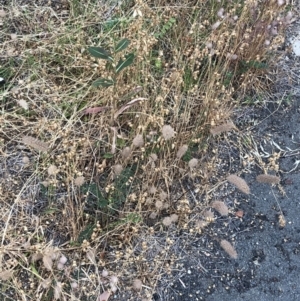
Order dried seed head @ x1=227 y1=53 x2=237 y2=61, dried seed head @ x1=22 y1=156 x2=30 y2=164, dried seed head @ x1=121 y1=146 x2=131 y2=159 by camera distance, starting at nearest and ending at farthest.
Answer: dried seed head @ x1=121 y1=146 x2=131 y2=159
dried seed head @ x1=22 y1=156 x2=30 y2=164
dried seed head @ x1=227 y1=53 x2=237 y2=61

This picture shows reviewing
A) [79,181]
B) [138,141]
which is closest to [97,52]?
[138,141]

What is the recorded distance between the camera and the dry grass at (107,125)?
1873mm

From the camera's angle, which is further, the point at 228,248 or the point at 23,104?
the point at 23,104

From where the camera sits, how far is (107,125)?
6.69ft

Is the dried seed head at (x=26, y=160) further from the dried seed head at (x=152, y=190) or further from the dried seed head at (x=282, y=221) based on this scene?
the dried seed head at (x=282, y=221)

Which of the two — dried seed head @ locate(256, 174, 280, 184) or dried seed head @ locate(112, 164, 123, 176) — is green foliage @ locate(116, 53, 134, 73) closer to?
dried seed head @ locate(112, 164, 123, 176)

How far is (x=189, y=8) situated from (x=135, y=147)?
0.80 meters

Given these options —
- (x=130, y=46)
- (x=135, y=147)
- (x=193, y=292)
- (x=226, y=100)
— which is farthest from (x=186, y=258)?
(x=130, y=46)

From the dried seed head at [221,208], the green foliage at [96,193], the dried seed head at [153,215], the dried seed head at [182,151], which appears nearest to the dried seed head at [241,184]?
the dried seed head at [221,208]

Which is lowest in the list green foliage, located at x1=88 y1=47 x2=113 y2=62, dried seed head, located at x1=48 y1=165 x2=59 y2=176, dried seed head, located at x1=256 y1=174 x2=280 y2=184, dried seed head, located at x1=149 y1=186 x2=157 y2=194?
dried seed head, located at x1=149 y1=186 x2=157 y2=194

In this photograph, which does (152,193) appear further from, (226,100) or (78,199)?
(226,100)

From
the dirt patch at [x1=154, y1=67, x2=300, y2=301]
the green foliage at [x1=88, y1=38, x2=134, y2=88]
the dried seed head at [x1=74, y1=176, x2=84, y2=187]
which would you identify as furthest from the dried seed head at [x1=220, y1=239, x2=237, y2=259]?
the green foliage at [x1=88, y1=38, x2=134, y2=88]

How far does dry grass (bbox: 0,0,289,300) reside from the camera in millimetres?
1873

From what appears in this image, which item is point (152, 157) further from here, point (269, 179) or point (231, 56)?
point (231, 56)
